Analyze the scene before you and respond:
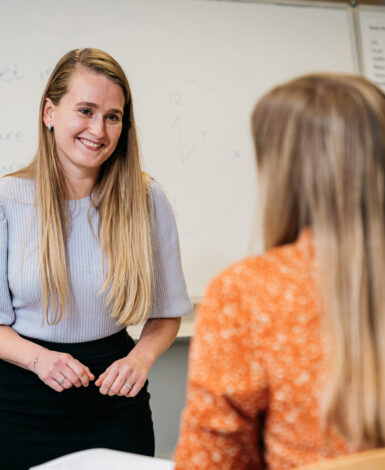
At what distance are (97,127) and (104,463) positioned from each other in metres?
0.74

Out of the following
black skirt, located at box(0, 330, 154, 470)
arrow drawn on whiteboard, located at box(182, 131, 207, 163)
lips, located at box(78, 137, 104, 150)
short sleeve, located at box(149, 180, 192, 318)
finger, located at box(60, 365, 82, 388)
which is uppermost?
lips, located at box(78, 137, 104, 150)

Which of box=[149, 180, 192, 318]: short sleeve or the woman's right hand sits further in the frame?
box=[149, 180, 192, 318]: short sleeve

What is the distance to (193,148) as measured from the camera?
83.7 inches

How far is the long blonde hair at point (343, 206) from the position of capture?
562mm

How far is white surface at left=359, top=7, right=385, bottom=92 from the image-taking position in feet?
7.86

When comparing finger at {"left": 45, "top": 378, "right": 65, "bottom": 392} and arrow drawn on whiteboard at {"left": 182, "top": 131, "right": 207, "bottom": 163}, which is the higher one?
arrow drawn on whiteboard at {"left": 182, "top": 131, "right": 207, "bottom": 163}

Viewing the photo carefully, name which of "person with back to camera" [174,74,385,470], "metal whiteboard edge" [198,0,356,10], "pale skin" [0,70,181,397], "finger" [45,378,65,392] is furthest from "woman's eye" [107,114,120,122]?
"metal whiteboard edge" [198,0,356,10]

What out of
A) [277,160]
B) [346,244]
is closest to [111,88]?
[277,160]

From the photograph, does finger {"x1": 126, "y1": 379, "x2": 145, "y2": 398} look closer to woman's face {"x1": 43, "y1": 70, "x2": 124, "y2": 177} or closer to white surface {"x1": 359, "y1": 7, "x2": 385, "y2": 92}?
woman's face {"x1": 43, "y1": 70, "x2": 124, "y2": 177}

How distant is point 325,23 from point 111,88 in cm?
147

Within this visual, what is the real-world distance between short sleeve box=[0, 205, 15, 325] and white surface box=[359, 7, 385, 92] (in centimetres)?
183

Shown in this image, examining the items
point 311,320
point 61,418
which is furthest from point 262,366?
point 61,418

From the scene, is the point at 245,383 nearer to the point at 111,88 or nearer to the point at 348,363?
the point at 348,363

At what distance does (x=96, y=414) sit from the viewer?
1.19 m
